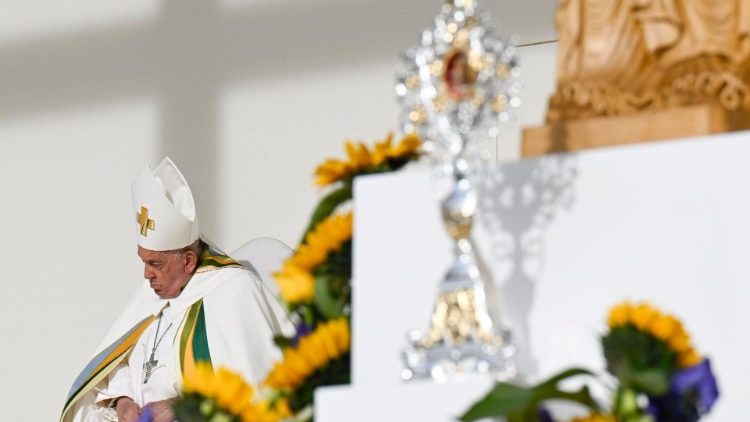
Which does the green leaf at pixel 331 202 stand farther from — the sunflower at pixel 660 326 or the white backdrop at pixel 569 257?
the sunflower at pixel 660 326

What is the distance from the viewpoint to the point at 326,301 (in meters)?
2.47

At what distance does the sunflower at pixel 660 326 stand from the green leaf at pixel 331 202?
2.18 feet

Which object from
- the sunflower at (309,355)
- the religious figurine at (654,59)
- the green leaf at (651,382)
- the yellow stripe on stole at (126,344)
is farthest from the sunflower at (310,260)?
the yellow stripe on stole at (126,344)

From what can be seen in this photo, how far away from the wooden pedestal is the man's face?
3.61 meters

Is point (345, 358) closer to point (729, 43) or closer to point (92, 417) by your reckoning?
point (729, 43)

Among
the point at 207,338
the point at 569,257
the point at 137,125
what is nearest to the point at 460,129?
the point at 569,257

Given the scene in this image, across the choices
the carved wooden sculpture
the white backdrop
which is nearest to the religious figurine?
the carved wooden sculpture

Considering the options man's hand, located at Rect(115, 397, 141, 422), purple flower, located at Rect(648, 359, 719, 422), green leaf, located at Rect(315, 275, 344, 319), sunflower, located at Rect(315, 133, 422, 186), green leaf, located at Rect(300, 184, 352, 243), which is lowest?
man's hand, located at Rect(115, 397, 141, 422)

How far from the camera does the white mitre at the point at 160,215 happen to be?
6.00 meters

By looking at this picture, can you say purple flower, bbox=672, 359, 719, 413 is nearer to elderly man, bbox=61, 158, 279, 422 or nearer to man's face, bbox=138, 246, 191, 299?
elderly man, bbox=61, 158, 279, 422

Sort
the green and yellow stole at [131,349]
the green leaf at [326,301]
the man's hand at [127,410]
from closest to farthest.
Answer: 1. the green leaf at [326,301]
2. the man's hand at [127,410]
3. the green and yellow stole at [131,349]

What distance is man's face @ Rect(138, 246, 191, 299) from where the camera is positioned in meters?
5.98

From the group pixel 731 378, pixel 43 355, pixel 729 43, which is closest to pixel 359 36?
pixel 43 355

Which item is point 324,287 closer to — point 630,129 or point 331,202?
point 331,202
